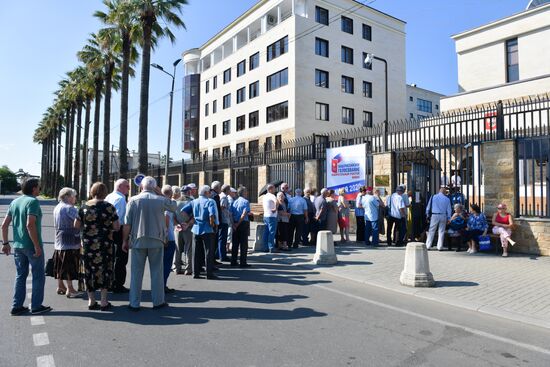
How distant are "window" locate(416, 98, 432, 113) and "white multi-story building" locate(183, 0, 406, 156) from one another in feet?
59.1

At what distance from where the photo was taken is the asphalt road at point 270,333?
12.9 feet

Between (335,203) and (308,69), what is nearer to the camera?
(335,203)

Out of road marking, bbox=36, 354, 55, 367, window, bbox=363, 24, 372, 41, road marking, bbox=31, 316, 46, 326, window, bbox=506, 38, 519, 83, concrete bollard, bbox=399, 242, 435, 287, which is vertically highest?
window, bbox=363, 24, 372, 41

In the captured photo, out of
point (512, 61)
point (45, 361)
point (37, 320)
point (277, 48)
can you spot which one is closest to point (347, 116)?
point (277, 48)

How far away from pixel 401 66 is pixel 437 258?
3505 centimetres

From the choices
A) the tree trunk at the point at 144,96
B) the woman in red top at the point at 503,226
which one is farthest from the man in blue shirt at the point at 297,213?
the tree trunk at the point at 144,96

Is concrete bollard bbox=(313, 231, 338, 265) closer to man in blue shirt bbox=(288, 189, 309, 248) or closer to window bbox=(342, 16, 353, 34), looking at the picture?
man in blue shirt bbox=(288, 189, 309, 248)

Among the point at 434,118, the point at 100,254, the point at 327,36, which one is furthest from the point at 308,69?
the point at 100,254

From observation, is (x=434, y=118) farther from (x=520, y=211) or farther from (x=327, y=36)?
(x=327, y=36)

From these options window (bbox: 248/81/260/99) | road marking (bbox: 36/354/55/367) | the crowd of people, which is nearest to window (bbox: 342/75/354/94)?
window (bbox: 248/81/260/99)

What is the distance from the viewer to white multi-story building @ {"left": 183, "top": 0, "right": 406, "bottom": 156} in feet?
111

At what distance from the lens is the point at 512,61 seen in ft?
98.3

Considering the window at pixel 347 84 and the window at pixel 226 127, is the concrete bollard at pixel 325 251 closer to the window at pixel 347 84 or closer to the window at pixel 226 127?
the window at pixel 347 84

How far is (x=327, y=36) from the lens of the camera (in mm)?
35312
